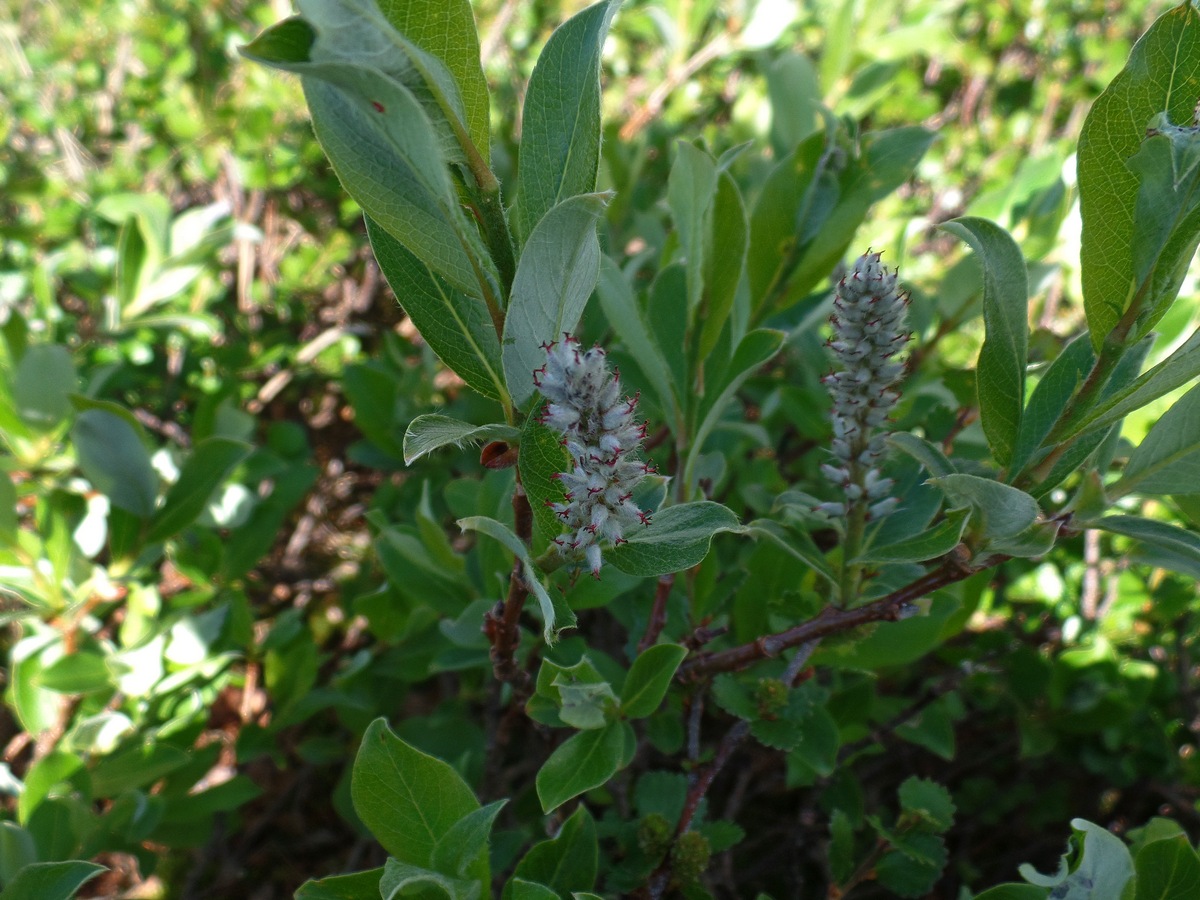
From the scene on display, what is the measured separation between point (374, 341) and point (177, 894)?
1.54m

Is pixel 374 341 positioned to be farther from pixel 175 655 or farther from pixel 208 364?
pixel 175 655

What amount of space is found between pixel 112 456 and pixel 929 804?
1.36 m

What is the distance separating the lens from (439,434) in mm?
720

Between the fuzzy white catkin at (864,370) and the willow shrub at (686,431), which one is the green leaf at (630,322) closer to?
the willow shrub at (686,431)

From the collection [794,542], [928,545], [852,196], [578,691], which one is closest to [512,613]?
[578,691]

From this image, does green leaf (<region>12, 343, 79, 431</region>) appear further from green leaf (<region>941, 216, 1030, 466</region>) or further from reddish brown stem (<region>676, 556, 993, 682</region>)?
green leaf (<region>941, 216, 1030, 466</region>)

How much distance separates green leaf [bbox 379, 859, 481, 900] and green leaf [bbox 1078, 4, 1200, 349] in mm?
815

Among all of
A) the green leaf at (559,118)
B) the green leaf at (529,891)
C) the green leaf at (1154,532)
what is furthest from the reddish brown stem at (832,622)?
the green leaf at (559,118)

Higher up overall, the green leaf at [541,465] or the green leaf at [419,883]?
the green leaf at [541,465]

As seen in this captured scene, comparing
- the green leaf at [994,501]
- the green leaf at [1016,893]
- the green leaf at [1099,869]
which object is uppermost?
the green leaf at [994,501]

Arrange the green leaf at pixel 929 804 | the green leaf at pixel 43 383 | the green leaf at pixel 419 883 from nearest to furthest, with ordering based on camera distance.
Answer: the green leaf at pixel 419 883 < the green leaf at pixel 929 804 < the green leaf at pixel 43 383

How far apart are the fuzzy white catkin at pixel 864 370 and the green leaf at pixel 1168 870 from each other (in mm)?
430

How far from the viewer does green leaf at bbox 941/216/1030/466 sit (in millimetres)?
828

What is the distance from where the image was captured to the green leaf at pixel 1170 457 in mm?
839
